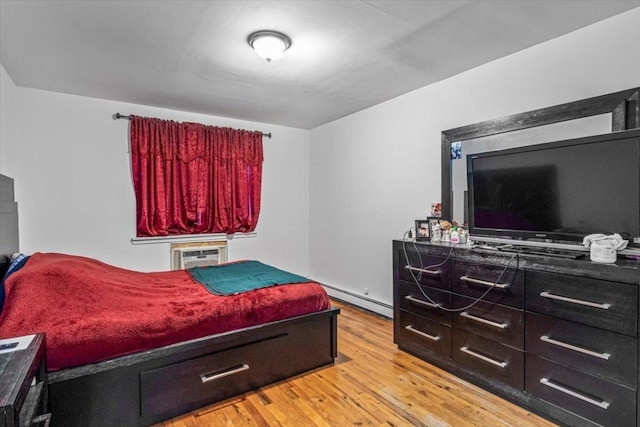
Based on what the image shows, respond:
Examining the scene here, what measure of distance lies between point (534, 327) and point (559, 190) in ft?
2.87

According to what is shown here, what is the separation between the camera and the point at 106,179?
3.66 m

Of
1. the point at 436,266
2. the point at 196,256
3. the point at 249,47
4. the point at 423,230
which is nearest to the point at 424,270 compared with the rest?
the point at 436,266

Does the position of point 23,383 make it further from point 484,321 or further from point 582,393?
point 582,393

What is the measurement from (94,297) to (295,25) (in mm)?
2159

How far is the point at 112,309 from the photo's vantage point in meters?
2.07

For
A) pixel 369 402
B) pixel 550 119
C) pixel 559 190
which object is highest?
pixel 550 119

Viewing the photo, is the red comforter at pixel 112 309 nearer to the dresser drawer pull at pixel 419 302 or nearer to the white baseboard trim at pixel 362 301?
the dresser drawer pull at pixel 419 302

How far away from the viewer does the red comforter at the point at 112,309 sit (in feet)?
5.85

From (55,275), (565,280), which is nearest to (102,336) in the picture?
(55,275)

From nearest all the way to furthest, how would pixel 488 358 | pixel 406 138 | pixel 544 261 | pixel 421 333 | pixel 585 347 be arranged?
pixel 585 347
pixel 544 261
pixel 488 358
pixel 421 333
pixel 406 138

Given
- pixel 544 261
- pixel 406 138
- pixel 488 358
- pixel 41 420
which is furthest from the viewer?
pixel 406 138

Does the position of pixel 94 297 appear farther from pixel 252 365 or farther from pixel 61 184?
pixel 61 184

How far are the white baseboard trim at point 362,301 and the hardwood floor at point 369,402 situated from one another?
38.6 inches

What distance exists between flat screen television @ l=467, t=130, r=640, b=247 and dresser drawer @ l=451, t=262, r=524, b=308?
306 millimetres
